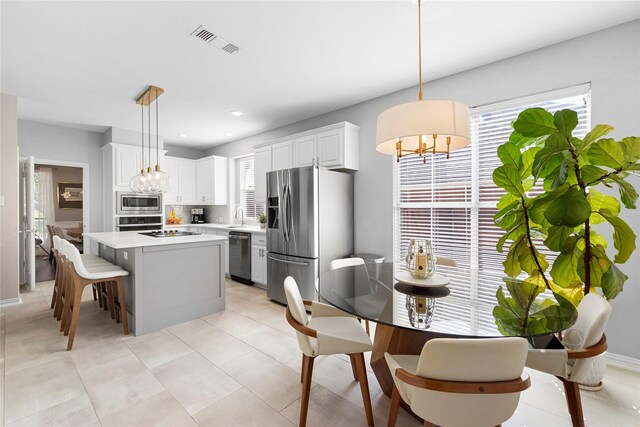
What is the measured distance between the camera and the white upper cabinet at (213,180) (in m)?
6.21

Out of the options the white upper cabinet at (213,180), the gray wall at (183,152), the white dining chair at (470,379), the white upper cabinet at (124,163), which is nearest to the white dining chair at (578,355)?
the white dining chair at (470,379)

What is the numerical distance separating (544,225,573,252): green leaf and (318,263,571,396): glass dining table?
0.47 meters

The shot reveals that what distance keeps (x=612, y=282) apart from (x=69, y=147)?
7256 millimetres

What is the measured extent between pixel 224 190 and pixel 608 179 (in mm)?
5975

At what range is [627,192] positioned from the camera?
1704 millimetres

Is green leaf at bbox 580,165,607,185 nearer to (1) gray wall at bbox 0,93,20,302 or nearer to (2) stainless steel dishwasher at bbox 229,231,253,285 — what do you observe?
(2) stainless steel dishwasher at bbox 229,231,253,285

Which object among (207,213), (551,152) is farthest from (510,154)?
(207,213)

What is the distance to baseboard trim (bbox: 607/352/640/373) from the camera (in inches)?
91.5

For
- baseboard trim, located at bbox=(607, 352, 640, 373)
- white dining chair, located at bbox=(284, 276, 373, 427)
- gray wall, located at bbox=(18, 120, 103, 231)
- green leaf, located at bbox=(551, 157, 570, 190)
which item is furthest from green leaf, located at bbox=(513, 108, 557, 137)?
gray wall, located at bbox=(18, 120, 103, 231)

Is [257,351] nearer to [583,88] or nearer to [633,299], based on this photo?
[633,299]

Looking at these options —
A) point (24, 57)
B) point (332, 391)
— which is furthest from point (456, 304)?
point (24, 57)

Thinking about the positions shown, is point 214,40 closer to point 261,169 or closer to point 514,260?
point 261,169

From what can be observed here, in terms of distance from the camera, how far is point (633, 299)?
7.64 ft

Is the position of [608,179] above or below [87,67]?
below
